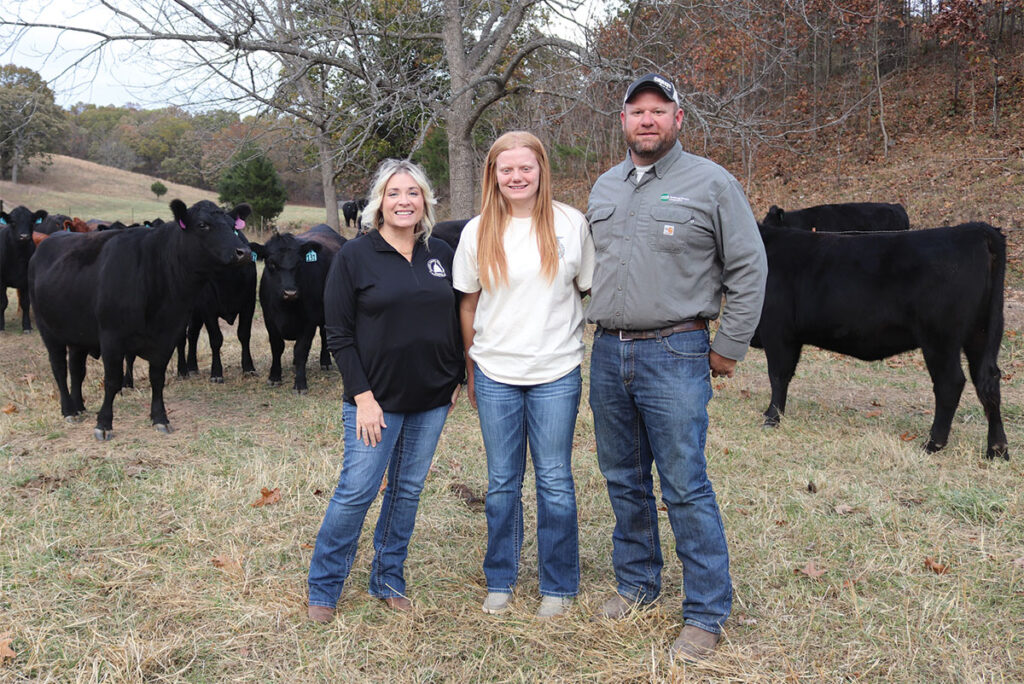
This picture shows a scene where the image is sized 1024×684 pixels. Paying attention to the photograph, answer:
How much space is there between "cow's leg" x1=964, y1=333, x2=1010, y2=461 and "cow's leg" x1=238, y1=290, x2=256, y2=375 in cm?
808

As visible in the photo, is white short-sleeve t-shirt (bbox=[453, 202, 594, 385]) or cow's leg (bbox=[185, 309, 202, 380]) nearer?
white short-sleeve t-shirt (bbox=[453, 202, 594, 385])

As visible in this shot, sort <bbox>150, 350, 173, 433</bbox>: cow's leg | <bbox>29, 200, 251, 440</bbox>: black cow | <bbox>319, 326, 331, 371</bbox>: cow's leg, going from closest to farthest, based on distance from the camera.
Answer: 1. <bbox>29, 200, 251, 440</bbox>: black cow
2. <bbox>150, 350, 173, 433</bbox>: cow's leg
3. <bbox>319, 326, 331, 371</bbox>: cow's leg

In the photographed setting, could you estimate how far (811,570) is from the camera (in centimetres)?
415

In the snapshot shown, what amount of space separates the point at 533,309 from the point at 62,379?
6329mm

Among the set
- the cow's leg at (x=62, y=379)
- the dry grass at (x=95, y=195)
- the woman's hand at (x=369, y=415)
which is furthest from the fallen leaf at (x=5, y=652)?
the dry grass at (x=95, y=195)

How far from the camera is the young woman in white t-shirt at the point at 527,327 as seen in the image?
3.38 m

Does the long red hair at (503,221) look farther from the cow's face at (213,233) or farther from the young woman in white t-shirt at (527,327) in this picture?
the cow's face at (213,233)

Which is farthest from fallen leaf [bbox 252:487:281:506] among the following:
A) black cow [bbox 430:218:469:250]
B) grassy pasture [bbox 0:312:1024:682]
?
black cow [bbox 430:218:469:250]

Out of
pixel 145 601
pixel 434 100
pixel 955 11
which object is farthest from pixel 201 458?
pixel 955 11

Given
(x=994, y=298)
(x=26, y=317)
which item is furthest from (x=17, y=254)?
(x=994, y=298)

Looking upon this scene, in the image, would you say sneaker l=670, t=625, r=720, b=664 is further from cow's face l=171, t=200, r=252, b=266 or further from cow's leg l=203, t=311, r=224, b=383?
cow's leg l=203, t=311, r=224, b=383

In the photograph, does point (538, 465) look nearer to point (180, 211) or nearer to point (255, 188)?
point (180, 211)

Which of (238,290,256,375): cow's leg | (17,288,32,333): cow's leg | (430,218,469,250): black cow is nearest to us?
(430,218,469,250): black cow

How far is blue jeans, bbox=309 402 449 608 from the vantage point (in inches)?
140
